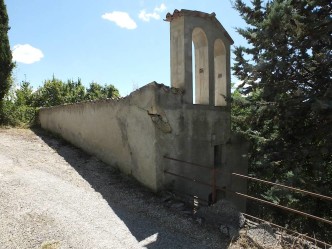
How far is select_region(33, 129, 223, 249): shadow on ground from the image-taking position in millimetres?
5062

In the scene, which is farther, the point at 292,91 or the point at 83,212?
the point at 292,91

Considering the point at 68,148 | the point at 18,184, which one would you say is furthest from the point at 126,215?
the point at 68,148

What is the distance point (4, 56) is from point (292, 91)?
1315cm

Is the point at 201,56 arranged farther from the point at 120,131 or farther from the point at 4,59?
the point at 4,59

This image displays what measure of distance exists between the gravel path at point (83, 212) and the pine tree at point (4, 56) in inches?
278

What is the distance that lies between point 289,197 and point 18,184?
590 cm

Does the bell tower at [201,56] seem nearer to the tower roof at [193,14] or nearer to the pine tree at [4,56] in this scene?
the tower roof at [193,14]

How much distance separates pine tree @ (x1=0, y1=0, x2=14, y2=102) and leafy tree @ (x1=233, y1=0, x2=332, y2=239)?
11.5 metres

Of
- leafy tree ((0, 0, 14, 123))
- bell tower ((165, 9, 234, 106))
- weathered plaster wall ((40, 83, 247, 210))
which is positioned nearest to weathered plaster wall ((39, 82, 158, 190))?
weathered plaster wall ((40, 83, 247, 210))

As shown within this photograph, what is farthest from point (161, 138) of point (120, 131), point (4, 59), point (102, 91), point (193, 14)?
point (102, 91)

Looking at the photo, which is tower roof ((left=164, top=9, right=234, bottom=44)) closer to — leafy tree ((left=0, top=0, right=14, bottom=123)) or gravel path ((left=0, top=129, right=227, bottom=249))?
gravel path ((left=0, top=129, right=227, bottom=249))

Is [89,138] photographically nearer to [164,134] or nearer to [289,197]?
[164,134]

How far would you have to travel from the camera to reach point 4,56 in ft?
48.9

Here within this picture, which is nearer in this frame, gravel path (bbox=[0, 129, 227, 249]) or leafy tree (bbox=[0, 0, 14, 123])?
gravel path (bbox=[0, 129, 227, 249])
